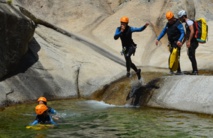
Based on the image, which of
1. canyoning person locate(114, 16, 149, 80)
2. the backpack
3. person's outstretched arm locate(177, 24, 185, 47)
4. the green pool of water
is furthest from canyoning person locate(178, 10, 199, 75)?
the green pool of water

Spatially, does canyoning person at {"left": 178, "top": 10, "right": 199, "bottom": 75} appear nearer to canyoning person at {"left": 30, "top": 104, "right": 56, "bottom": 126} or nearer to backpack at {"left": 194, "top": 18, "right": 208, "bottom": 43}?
backpack at {"left": 194, "top": 18, "right": 208, "bottom": 43}

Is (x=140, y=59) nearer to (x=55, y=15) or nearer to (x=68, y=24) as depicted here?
(x=68, y=24)

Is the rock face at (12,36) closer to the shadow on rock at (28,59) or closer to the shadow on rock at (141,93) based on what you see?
the shadow on rock at (28,59)

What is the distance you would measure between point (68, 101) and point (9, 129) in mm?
6676

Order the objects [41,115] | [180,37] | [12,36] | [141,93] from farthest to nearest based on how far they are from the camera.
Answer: [12,36]
[141,93]
[180,37]
[41,115]

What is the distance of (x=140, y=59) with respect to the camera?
90.5 ft

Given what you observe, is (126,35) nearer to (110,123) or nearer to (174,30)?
(174,30)

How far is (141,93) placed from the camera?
17766 millimetres

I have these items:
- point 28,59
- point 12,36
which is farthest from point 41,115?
point 28,59

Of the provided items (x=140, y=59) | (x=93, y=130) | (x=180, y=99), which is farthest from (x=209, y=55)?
(x=93, y=130)

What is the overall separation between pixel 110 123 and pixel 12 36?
7.65 metres

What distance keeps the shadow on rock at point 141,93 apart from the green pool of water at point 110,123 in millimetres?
699

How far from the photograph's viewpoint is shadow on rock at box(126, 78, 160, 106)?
17328mm

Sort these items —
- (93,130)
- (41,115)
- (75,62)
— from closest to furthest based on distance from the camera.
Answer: (93,130)
(41,115)
(75,62)
